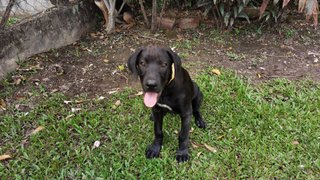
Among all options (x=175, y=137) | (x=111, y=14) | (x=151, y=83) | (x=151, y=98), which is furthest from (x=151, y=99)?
(x=111, y=14)

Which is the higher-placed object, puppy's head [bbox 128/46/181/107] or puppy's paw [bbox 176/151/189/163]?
puppy's head [bbox 128/46/181/107]

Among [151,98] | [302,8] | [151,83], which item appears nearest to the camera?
[151,83]

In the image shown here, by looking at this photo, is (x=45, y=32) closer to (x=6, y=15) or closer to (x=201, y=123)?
(x=6, y=15)

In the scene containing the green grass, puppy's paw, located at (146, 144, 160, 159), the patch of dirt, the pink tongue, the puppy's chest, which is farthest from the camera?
the patch of dirt

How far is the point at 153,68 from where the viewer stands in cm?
282

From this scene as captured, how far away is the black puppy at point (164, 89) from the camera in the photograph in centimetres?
282

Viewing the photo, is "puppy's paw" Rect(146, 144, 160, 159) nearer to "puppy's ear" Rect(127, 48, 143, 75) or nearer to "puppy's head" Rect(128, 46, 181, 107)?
"puppy's head" Rect(128, 46, 181, 107)

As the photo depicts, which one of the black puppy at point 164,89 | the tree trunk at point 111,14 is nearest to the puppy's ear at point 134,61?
the black puppy at point 164,89

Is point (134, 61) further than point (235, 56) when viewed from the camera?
No

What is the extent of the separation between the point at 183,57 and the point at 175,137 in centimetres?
166

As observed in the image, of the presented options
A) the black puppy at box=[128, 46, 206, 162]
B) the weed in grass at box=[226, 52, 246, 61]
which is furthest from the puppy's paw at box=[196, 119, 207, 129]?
the weed in grass at box=[226, 52, 246, 61]

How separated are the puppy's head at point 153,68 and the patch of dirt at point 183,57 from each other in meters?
1.63

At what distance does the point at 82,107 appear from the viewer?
4.17 m

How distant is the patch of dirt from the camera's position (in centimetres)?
458
